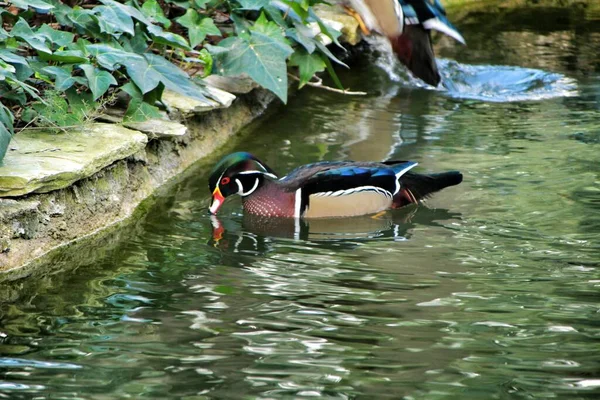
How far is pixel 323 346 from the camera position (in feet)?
13.3

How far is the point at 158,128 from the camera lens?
643 cm

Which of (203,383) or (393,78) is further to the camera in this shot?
(393,78)

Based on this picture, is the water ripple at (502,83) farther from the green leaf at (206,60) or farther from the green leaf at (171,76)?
the green leaf at (171,76)

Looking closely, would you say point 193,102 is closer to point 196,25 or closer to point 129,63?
point 196,25

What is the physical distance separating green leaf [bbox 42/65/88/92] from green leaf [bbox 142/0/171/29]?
3.22 feet

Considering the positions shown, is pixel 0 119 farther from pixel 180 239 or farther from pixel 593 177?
pixel 593 177

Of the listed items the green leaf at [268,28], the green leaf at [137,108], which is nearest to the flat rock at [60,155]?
the green leaf at [137,108]

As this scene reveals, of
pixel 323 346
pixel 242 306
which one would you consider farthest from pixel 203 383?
pixel 242 306

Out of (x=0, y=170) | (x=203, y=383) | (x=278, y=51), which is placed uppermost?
(x=278, y=51)

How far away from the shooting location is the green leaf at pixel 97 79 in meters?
5.86

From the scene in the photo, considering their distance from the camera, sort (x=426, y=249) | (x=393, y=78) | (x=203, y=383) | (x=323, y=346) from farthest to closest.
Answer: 1. (x=393, y=78)
2. (x=426, y=249)
3. (x=323, y=346)
4. (x=203, y=383)

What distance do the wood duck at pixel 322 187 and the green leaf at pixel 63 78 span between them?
0.97 metres

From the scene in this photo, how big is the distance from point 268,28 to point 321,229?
174 centimetres

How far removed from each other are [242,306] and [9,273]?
117 cm
